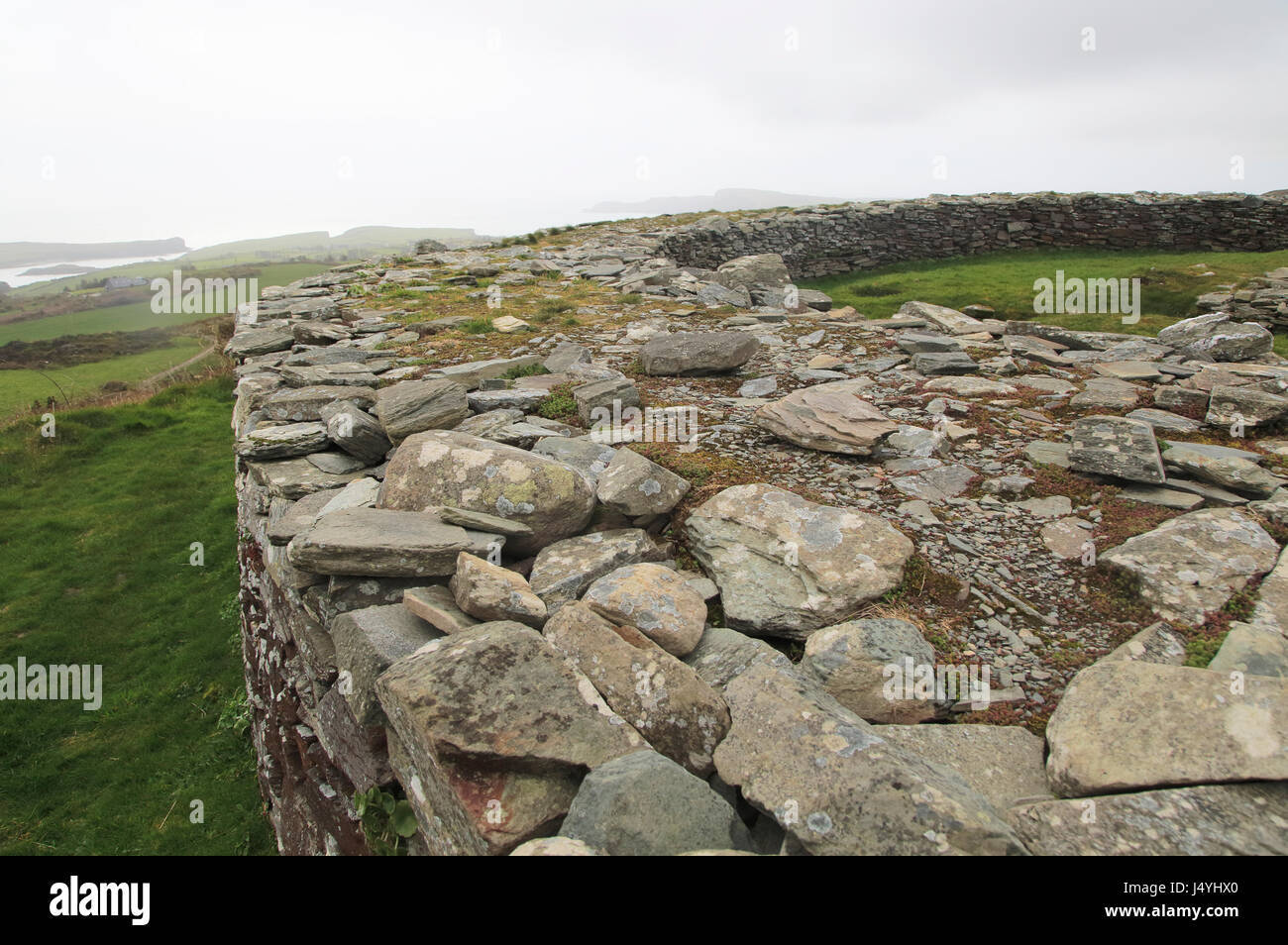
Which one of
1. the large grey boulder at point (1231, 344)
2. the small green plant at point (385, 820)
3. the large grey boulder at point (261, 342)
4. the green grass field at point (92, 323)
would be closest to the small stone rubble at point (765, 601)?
the small green plant at point (385, 820)

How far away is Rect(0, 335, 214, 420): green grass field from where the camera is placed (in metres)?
19.7

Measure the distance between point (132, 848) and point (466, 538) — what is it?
21.3 feet

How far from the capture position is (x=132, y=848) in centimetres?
738

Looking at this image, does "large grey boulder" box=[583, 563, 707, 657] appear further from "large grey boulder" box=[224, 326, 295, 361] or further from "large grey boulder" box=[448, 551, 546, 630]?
"large grey boulder" box=[224, 326, 295, 361]

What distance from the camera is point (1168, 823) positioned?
2.60m

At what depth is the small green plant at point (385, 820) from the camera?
3.58m

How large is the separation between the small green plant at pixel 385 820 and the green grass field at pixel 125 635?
16.2ft

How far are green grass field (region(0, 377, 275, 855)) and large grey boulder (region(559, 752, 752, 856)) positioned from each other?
265 inches

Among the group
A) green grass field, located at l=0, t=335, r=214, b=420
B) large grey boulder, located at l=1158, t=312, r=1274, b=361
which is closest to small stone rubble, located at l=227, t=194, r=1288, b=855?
large grey boulder, located at l=1158, t=312, r=1274, b=361

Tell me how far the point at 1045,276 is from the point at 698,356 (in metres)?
14.6

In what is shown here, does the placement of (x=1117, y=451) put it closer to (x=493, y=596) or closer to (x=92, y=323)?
(x=493, y=596)

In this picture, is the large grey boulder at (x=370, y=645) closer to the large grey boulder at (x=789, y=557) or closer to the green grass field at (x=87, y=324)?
the large grey boulder at (x=789, y=557)

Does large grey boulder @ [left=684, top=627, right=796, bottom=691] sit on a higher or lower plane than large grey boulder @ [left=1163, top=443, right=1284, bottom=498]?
lower

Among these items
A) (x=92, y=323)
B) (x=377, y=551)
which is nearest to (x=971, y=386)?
(x=377, y=551)
